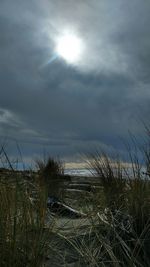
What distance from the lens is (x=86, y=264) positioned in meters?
2.44

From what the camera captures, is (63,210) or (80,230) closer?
(80,230)

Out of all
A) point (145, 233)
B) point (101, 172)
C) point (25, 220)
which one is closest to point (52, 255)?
point (25, 220)

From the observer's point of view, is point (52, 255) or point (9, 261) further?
point (52, 255)

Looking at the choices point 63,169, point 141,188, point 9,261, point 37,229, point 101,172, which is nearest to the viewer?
point 9,261

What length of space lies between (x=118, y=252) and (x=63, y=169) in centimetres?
538

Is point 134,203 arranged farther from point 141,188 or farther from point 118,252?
point 118,252

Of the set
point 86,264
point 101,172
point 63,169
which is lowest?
point 86,264

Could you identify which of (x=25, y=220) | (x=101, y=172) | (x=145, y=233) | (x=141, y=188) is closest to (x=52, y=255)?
(x=25, y=220)

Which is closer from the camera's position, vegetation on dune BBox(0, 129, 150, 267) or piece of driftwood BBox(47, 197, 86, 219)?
vegetation on dune BBox(0, 129, 150, 267)

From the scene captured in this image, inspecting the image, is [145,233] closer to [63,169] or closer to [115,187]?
[115,187]

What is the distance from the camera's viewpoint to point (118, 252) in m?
2.77

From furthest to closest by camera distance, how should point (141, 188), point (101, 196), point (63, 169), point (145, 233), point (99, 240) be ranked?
point (63, 169) → point (101, 196) → point (141, 188) → point (145, 233) → point (99, 240)

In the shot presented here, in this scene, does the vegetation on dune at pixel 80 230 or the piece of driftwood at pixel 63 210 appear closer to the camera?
the vegetation on dune at pixel 80 230

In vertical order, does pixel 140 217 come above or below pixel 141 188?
below
